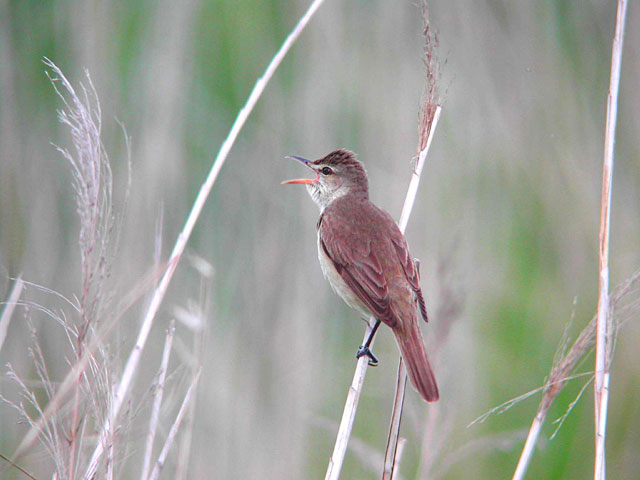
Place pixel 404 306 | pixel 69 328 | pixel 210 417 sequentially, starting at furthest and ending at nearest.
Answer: pixel 210 417 < pixel 404 306 < pixel 69 328

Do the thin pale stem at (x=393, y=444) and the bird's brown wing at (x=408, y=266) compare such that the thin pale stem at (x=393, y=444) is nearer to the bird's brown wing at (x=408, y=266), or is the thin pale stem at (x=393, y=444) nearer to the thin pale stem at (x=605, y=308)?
the thin pale stem at (x=605, y=308)

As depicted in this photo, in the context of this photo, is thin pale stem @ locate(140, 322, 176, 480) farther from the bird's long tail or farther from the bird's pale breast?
the bird's pale breast

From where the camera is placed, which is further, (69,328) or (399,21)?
(399,21)

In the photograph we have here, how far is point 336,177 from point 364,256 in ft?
2.05

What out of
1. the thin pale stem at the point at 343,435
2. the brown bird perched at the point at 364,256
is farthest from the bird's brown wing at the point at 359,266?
the thin pale stem at the point at 343,435

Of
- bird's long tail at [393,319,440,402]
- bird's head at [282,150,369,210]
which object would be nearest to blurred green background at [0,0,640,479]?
bird's head at [282,150,369,210]

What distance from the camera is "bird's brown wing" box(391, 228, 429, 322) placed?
3.13 metres

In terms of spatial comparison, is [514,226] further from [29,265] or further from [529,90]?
[29,265]

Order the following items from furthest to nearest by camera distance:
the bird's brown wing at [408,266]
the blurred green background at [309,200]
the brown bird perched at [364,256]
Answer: the blurred green background at [309,200] → the bird's brown wing at [408,266] → the brown bird perched at [364,256]

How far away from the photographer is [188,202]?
4.06 metres

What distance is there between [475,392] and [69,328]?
275 cm

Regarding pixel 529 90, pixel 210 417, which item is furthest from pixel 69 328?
pixel 529 90

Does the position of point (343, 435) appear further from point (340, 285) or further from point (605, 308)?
point (340, 285)

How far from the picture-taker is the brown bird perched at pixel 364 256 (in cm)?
295
